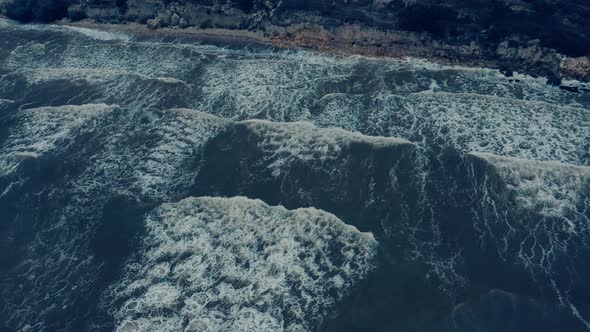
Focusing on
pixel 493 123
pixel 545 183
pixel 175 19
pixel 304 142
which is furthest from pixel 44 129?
pixel 545 183

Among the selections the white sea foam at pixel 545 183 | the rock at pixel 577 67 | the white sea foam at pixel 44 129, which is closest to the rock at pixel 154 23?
the white sea foam at pixel 44 129

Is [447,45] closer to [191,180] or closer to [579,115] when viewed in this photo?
[579,115]

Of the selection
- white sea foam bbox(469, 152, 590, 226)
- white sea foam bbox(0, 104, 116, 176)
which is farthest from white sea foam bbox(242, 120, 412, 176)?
white sea foam bbox(0, 104, 116, 176)

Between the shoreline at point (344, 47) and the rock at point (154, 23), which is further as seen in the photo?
the rock at point (154, 23)

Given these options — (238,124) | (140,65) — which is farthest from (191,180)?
(140,65)

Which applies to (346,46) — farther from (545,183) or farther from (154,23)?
(545,183)

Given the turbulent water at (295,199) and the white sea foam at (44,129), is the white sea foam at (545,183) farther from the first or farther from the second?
the white sea foam at (44,129)
